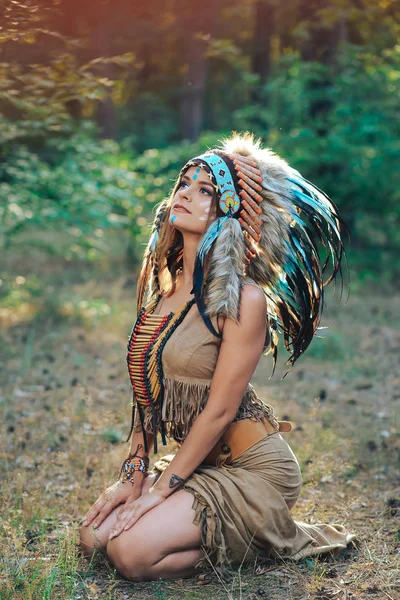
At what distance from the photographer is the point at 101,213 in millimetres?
Answer: 7070

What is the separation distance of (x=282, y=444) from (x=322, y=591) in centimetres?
62

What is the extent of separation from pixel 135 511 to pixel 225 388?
→ 0.62 metres

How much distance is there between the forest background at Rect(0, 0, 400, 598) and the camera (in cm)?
374

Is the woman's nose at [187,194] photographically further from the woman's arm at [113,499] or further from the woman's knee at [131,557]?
the woman's knee at [131,557]

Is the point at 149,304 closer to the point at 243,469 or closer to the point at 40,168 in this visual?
the point at 243,469

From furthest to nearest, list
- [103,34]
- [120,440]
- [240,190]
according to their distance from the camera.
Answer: [103,34] → [120,440] → [240,190]

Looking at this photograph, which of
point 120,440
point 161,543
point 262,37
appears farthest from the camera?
point 262,37

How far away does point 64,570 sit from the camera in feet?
9.00

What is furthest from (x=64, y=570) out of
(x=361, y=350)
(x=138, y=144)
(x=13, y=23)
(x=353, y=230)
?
(x=138, y=144)

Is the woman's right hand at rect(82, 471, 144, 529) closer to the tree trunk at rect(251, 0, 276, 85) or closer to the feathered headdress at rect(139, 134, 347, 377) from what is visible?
the feathered headdress at rect(139, 134, 347, 377)

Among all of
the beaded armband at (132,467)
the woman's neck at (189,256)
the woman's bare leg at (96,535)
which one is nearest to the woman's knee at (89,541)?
the woman's bare leg at (96,535)

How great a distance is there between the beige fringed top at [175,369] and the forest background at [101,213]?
25.1 inches

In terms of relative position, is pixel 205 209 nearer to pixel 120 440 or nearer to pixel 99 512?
pixel 99 512

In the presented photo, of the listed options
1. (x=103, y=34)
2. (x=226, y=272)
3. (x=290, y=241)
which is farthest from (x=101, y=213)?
(x=226, y=272)
